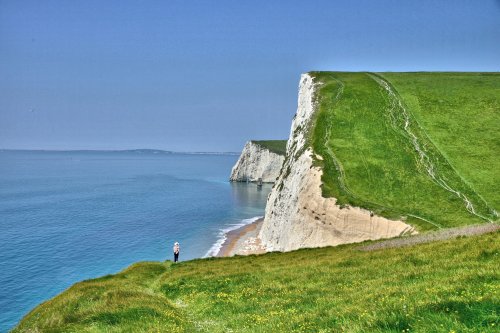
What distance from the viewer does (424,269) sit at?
58.2 ft

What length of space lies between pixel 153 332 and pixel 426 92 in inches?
3491

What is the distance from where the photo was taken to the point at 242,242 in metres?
76.3

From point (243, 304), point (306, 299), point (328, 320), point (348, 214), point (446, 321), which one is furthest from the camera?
point (348, 214)

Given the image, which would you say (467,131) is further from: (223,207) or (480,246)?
(223,207)

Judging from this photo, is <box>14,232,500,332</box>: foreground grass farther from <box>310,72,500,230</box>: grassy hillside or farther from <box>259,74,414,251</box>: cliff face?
<box>310,72,500,230</box>: grassy hillside

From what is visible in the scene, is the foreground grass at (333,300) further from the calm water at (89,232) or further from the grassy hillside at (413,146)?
the calm water at (89,232)

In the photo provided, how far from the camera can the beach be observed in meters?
68.9

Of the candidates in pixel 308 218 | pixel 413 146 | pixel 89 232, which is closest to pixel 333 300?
pixel 308 218

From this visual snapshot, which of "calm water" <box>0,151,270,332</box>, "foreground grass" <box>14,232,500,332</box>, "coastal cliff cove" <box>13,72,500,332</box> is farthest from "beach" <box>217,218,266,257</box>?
"foreground grass" <box>14,232,500,332</box>

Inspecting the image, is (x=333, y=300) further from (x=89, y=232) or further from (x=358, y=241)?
(x=89, y=232)

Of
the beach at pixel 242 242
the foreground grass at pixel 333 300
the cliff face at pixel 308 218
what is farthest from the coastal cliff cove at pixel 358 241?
the beach at pixel 242 242

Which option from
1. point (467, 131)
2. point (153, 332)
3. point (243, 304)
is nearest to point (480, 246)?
point (243, 304)

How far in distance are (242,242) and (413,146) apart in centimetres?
3581

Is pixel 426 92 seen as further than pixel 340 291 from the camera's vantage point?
Yes
